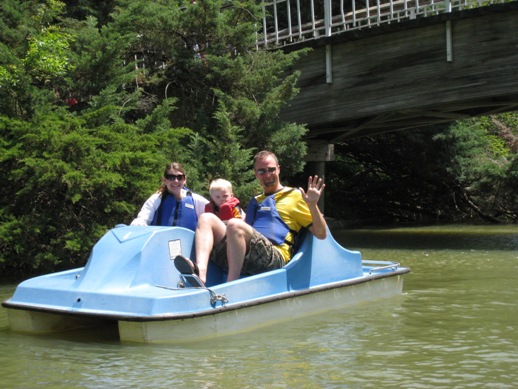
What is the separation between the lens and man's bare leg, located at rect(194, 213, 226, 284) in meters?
8.16

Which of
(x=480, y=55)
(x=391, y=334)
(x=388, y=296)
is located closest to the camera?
(x=391, y=334)

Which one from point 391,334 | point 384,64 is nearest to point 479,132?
point 384,64

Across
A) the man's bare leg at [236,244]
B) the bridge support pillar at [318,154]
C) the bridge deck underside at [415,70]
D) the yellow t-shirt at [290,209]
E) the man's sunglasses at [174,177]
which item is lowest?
the man's bare leg at [236,244]

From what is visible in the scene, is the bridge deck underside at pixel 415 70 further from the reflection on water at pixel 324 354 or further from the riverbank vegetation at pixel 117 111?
the reflection on water at pixel 324 354

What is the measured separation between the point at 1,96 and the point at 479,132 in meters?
16.1

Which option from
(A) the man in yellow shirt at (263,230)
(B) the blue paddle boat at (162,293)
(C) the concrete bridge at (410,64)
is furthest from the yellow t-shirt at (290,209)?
(C) the concrete bridge at (410,64)

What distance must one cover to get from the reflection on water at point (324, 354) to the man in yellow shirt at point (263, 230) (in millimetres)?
652

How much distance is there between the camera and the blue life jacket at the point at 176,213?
9156 mm

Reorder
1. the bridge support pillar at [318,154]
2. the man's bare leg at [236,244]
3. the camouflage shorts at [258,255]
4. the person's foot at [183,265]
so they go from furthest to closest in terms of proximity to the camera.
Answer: the bridge support pillar at [318,154] < the camouflage shorts at [258,255] < the man's bare leg at [236,244] < the person's foot at [183,265]

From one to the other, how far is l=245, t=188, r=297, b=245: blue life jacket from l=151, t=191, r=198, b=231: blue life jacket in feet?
2.53

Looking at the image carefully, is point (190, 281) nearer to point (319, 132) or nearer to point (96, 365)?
point (96, 365)

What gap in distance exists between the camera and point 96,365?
6.71m

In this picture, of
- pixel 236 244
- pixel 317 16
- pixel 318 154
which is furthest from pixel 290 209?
pixel 317 16

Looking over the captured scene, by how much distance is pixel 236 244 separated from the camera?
8148 mm
